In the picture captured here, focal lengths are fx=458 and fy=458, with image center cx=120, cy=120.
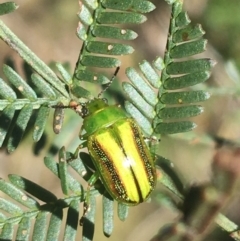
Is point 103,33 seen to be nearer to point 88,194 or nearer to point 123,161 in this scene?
point 123,161

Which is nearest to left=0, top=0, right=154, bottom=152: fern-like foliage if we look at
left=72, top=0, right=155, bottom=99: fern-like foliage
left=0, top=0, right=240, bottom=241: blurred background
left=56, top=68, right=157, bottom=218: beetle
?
left=72, top=0, right=155, bottom=99: fern-like foliage

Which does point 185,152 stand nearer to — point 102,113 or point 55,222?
point 102,113

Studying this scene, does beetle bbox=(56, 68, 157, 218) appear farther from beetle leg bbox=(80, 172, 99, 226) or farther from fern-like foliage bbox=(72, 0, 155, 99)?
fern-like foliage bbox=(72, 0, 155, 99)

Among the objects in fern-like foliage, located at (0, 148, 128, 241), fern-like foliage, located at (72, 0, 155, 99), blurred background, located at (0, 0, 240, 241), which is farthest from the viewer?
blurred background, located at (0, 0, 240, 241)

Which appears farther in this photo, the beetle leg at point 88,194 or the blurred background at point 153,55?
A: the blurred background at point 153,55

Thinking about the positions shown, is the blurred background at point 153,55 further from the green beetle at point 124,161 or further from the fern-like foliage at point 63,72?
the fern-like foliage at point 63,72

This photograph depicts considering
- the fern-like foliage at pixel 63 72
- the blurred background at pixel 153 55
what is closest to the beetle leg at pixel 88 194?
the fern-like foliage at pixel 63 72

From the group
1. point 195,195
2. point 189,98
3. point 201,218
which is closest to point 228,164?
point 201,218

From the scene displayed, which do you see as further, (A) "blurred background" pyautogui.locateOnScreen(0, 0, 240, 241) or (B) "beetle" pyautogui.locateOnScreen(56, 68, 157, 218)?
(A) "blurred background" pyautogui.locateOnScreen(0, 0, 240, 241)
